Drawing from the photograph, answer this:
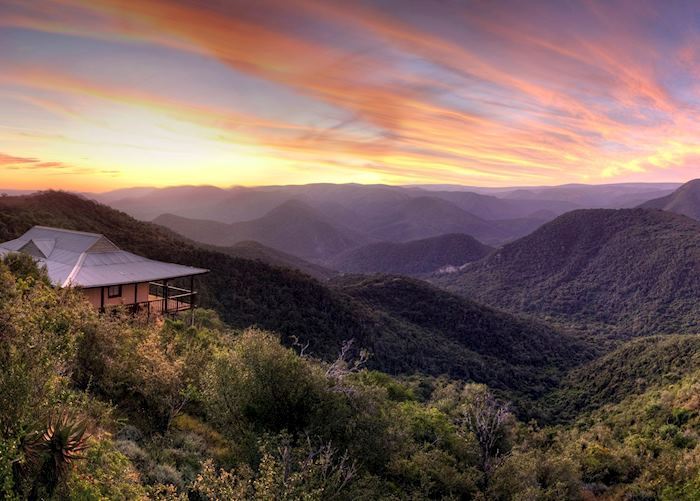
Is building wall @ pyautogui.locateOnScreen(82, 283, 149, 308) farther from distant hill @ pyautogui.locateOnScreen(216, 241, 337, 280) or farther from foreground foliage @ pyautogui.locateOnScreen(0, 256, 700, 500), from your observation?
distant hill @ pyautogui.locateOnScreen(216, 241, 337, 280)

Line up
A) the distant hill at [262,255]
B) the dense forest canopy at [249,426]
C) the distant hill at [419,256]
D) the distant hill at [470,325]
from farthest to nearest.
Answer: the distant hill at [419,256], the distant hill at [262,255], the distant hill at [470,325], the dense forest canopy at [249,426]

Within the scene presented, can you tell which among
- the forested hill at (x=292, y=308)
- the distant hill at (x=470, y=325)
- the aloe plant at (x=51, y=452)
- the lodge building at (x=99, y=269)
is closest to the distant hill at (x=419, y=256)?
the distant hill at (x=470, y=325)

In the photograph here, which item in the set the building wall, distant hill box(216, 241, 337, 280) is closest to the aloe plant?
the building wall

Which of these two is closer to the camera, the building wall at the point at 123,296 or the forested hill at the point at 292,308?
the building wall at the point at 123,296

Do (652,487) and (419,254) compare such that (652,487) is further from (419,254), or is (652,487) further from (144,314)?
(419,254)

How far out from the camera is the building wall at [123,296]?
20500 mm

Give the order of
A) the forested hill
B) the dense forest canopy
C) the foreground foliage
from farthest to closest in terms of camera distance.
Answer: the forested hill
the dense forest canopy
the foreground foliage

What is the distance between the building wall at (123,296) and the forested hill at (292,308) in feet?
49.6

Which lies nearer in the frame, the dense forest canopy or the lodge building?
the dense forest canopy

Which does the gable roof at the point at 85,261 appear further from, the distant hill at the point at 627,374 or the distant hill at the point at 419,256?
the distant hill at the point at 419,256

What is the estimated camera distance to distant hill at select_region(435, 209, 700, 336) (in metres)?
86.3

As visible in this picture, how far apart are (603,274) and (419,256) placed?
3023 inches

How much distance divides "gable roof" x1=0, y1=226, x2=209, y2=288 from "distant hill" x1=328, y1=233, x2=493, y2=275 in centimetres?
14179

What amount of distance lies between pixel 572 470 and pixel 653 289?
9304 centimetres
